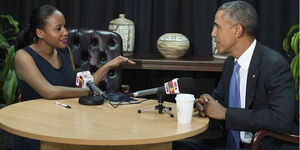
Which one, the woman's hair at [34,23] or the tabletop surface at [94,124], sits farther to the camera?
the woman's hair at [34,23]

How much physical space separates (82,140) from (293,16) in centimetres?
241

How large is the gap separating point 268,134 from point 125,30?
1.85 m

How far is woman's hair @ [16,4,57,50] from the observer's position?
3309 millimetres

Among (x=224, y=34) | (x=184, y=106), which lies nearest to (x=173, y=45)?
(x=224, y=34)

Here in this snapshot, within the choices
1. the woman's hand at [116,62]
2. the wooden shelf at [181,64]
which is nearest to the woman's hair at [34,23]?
the woman's hand at [116,62]

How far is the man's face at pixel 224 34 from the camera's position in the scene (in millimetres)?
2730

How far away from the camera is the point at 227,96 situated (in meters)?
2.89

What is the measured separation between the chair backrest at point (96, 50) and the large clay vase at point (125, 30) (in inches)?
8.2

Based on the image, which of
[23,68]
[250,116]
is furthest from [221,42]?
[23,68]

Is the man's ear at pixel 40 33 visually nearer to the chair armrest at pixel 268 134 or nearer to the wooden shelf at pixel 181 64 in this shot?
the wooden shelf at pixel 181 64

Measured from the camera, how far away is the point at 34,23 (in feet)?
11.0

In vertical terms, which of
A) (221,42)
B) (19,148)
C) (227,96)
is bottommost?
(19,148)

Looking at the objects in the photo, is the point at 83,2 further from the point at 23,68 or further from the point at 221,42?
Result: the point at 221,42

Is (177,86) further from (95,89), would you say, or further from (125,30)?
(125,30)
